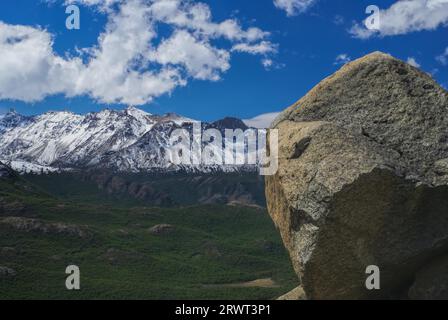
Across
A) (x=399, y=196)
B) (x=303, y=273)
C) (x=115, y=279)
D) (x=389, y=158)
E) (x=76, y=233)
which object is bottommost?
(x=303, y=273)

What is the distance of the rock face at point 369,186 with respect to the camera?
72.8 feet

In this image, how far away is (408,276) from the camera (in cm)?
2430

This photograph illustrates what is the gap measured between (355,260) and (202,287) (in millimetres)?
150093

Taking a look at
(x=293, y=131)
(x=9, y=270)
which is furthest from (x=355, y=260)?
(x=9, y=270)

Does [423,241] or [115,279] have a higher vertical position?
[115,279]

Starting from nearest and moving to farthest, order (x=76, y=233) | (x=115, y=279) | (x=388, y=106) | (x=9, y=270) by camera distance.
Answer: (x=388, y=106) → (x=9, y=270) → (x=115, y=279) → (x=76, y=233)

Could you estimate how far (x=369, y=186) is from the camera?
2200 cm

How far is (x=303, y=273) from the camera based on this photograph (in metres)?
23.6

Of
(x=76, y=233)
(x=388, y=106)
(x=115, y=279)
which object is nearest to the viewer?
(x=388, y=106)

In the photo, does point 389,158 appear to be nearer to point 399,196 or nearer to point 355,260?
point 399,196

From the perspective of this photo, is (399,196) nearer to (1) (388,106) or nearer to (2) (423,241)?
(2) (423,241)

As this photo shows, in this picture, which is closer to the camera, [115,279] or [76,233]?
[115,279]

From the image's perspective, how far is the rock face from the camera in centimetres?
2220
